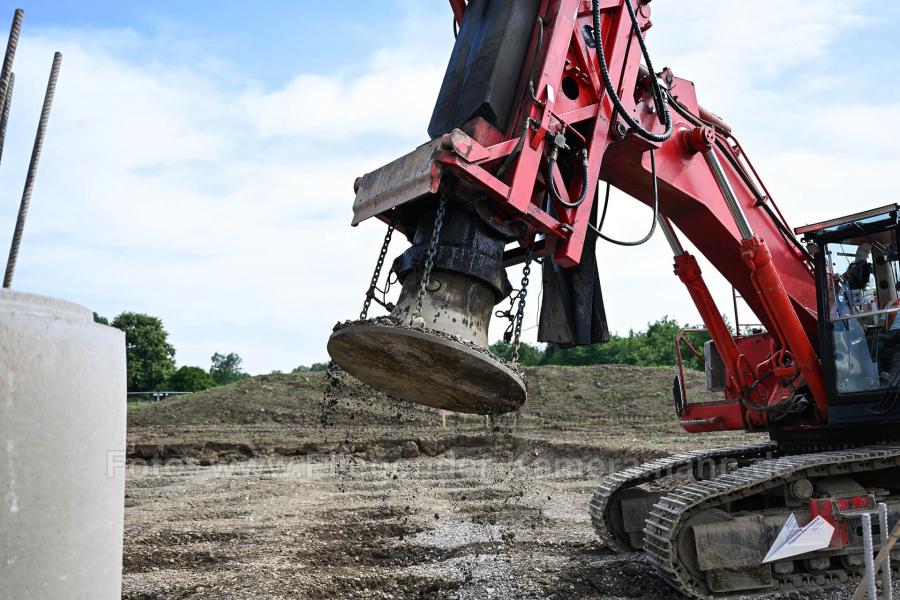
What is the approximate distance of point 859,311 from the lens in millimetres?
6293

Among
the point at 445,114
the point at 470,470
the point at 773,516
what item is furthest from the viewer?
the point at 470,470

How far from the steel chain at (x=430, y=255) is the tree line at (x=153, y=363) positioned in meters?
45.2

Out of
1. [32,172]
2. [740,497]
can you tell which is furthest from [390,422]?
[32,172]

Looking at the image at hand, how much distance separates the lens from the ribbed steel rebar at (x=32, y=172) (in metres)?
Answer: 1.94

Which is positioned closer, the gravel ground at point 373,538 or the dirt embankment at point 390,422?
the gravel ground at point 373,538

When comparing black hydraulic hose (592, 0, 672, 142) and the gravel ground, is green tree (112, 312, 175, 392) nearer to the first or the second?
the gravel ground

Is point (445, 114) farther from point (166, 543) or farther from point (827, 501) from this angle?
point (166, 543)

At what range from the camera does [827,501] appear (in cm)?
582

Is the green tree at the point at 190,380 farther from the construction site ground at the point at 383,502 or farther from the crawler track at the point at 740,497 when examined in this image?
the crawler track at the point at 740,497

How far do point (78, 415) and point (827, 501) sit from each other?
18.5 ft

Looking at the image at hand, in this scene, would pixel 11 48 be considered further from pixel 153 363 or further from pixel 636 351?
pixel 153 363

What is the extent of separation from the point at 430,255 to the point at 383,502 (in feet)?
21.1

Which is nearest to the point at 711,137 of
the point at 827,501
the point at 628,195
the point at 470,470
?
the point at 628,195

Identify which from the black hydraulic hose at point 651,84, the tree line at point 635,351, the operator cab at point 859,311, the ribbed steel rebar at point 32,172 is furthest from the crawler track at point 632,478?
the tree line at point 635,351
